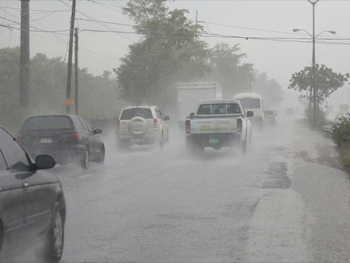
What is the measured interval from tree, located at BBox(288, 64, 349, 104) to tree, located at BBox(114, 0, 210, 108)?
13313mm

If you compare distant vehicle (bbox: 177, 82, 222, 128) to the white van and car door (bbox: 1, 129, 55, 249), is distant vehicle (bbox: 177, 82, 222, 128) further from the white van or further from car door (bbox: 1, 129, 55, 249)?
car door (bbox: 1, 129, 55, 249)

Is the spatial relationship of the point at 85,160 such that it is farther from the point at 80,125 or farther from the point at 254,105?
the point at 254,105

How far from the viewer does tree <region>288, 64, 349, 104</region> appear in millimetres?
75250

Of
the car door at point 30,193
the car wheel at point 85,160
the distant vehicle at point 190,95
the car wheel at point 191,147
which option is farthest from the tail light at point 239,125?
the distant vehicle at point 190,95

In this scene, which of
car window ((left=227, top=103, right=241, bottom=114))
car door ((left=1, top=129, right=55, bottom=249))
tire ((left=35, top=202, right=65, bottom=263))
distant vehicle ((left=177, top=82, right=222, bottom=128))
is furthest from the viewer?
distant vehicle ((left=177, top=82, right=222, bottom=128))

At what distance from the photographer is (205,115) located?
24719 millimetres

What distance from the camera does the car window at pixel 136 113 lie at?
97.7 ft

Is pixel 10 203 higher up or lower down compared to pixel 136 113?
lower down

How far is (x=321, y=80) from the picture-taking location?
249 feet

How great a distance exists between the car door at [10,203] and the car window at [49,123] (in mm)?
13062

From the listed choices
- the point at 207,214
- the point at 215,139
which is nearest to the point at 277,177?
the point at 207,214

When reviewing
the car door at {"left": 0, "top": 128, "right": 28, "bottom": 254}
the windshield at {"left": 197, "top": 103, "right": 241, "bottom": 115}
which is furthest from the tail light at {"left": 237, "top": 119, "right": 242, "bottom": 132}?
the car door at {"left": 0, "top": 128, "right": 28, "bottom": 254}

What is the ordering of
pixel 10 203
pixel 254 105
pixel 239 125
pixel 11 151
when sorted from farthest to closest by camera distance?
pixel 254 105, pixel 239 125, pixel 11 151, pixel 10 203

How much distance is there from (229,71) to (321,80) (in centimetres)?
6341
